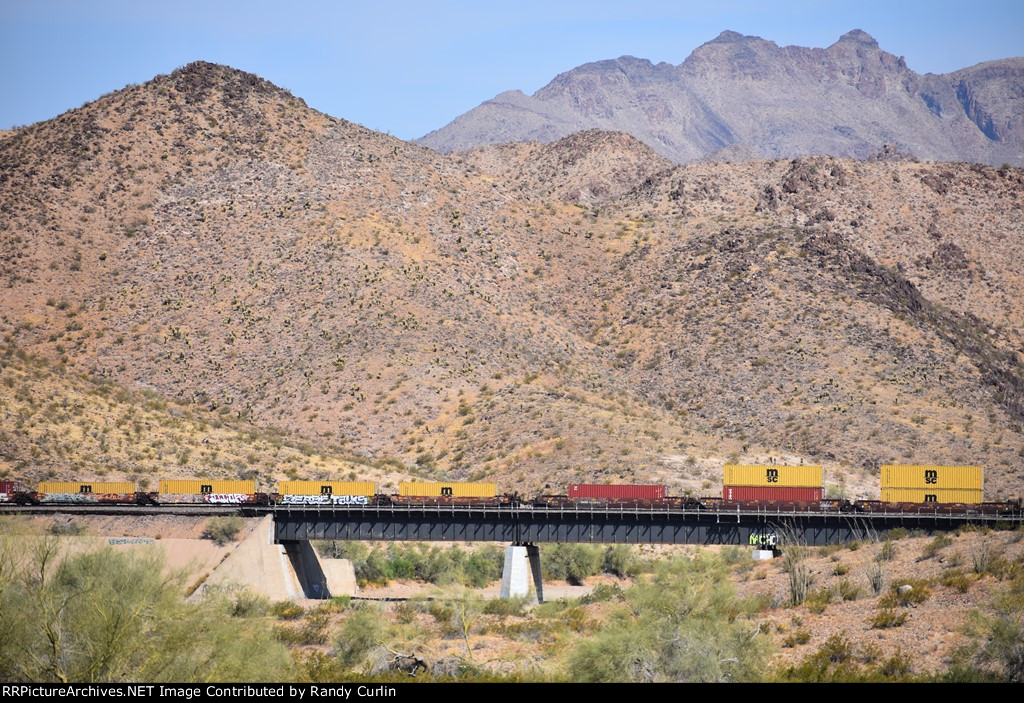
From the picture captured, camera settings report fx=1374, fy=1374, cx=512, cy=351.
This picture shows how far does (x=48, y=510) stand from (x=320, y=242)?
57.5 m

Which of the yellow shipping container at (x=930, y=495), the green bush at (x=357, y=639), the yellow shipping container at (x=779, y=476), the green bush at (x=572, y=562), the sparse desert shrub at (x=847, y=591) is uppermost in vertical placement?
the yellow shipping container at (x=779, y=476)

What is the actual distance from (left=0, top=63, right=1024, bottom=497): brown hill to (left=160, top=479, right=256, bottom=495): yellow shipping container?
35.5 ft

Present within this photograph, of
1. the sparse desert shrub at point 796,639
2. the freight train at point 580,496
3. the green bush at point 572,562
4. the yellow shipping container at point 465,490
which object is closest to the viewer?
the sparse desert shrub at point 796,639

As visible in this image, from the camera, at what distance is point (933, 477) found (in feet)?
257

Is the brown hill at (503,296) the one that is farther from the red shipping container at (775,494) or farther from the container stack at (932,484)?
the container stack at (932,484)

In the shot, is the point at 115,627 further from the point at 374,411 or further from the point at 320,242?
the point at 320,242

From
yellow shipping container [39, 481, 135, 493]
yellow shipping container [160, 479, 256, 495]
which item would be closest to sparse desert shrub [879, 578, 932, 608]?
yellow shipping container [160, 479, 256, 495]

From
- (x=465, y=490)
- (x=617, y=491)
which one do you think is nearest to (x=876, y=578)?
(x=617, y=491)

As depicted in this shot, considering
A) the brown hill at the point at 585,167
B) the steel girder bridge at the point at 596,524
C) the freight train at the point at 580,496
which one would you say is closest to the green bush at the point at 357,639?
the steel girder bridge at the point at 596,524

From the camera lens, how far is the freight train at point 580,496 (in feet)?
242

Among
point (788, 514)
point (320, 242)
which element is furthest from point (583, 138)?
point (788, 514)

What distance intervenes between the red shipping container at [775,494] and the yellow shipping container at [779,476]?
48.9 inches

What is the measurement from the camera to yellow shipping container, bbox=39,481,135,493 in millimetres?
81875

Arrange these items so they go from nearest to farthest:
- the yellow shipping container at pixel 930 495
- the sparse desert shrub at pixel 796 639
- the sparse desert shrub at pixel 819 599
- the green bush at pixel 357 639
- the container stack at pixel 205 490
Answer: the sparse desert shrub at pixel 796 639 → the green bush at pixel 357 639 → the sparse desert shrub at pixel 819 599 → the yellow shipping container at pixel 930 495 → the container stack at pixel 205 490
